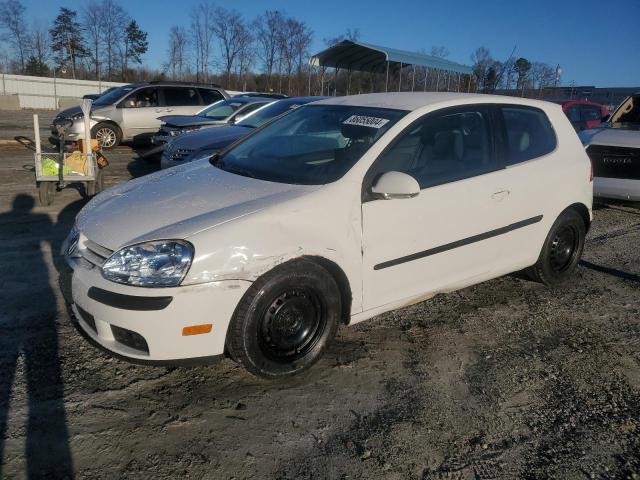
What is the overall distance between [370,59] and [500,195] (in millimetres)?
18598

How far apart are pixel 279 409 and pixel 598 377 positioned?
6.50 feet

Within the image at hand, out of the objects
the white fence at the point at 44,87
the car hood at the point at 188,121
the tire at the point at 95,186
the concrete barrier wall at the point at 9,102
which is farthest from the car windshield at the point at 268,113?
the white fence at the point at 44,87

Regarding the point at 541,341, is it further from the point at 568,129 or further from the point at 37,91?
the point at 37,91

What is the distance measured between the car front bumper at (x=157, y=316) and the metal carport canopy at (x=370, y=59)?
17.2m

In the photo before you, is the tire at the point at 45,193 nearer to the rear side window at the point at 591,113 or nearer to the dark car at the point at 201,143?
the dark car at the point at 201,143

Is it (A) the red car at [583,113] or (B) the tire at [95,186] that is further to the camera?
(A) the red car at [583,113]

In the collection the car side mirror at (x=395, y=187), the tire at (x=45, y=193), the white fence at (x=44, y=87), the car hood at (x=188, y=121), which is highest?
the white fence at (x=44, y=87)

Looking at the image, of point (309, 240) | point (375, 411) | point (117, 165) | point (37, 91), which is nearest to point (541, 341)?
point (375, 411)

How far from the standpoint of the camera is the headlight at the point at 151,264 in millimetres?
2664

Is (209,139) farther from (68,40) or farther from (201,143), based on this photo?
(68,40)

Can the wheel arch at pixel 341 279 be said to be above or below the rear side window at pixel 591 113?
below

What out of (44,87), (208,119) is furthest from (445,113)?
(44,87)

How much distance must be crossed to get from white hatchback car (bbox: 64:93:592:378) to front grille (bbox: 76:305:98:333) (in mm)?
14

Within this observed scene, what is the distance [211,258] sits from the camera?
2.69m
